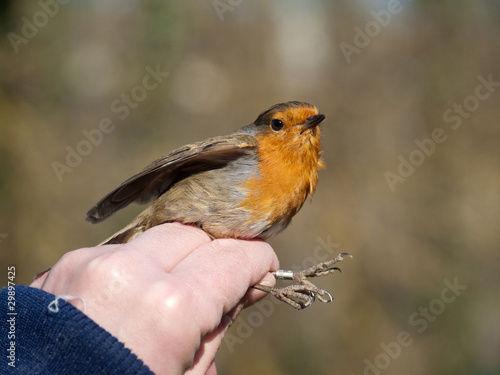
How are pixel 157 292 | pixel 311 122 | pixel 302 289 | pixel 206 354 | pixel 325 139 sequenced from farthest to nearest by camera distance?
1. pixel 325 139
2. pixel 302 289
3. pixel 311 122
4. pixel 206 354
5. pixel 157 292

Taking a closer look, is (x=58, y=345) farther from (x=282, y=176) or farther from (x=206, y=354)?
(x=282, y=176)

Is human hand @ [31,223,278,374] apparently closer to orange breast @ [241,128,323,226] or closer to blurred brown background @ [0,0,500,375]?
orange breast @ [241,128,323,226]

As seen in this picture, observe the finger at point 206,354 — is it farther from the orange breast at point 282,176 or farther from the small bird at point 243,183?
the orange breast at point 282,176

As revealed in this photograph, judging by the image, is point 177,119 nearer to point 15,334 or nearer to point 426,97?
point 426,97

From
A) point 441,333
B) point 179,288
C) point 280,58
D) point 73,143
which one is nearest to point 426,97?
point 280,58

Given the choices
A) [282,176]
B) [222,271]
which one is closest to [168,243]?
[222,271]

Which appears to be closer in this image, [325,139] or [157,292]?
[157,292]
